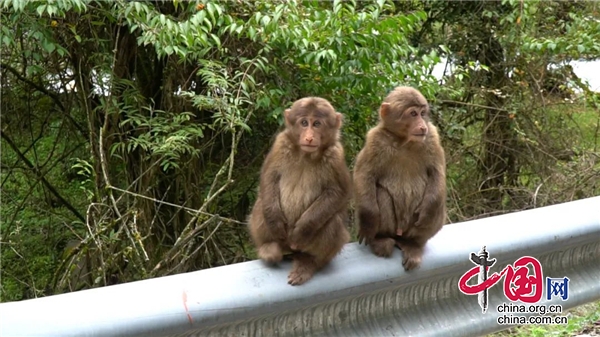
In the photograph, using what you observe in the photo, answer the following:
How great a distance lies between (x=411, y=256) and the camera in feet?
12.2

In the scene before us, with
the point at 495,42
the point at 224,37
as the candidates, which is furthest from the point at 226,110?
the point at 495,42

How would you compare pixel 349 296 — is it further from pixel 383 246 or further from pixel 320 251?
pixel 383 246

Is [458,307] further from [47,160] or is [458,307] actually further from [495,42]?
[495,42]

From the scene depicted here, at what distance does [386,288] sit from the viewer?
3.44 metres

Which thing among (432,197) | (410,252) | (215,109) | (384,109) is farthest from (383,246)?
(215,109)

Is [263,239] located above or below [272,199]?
below

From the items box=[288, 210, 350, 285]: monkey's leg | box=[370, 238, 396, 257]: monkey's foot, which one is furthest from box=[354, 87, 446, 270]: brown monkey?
box=[288, 210, 350, 285]: monkey's leg

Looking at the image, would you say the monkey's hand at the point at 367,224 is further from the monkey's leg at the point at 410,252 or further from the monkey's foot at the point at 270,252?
the monkey's foot at the point at 270,252

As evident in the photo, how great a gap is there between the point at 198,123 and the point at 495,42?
4.22 m

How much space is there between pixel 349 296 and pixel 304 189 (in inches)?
41.5

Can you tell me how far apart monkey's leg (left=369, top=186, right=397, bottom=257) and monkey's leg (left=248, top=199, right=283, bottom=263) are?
515mm

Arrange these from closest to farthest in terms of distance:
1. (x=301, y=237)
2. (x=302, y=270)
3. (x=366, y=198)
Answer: (x=302, y=270) → (x=301, y=237) → (x=366, y=198)

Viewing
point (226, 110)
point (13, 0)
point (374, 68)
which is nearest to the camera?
point (13, 0)

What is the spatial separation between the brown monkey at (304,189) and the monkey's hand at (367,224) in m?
0.12
